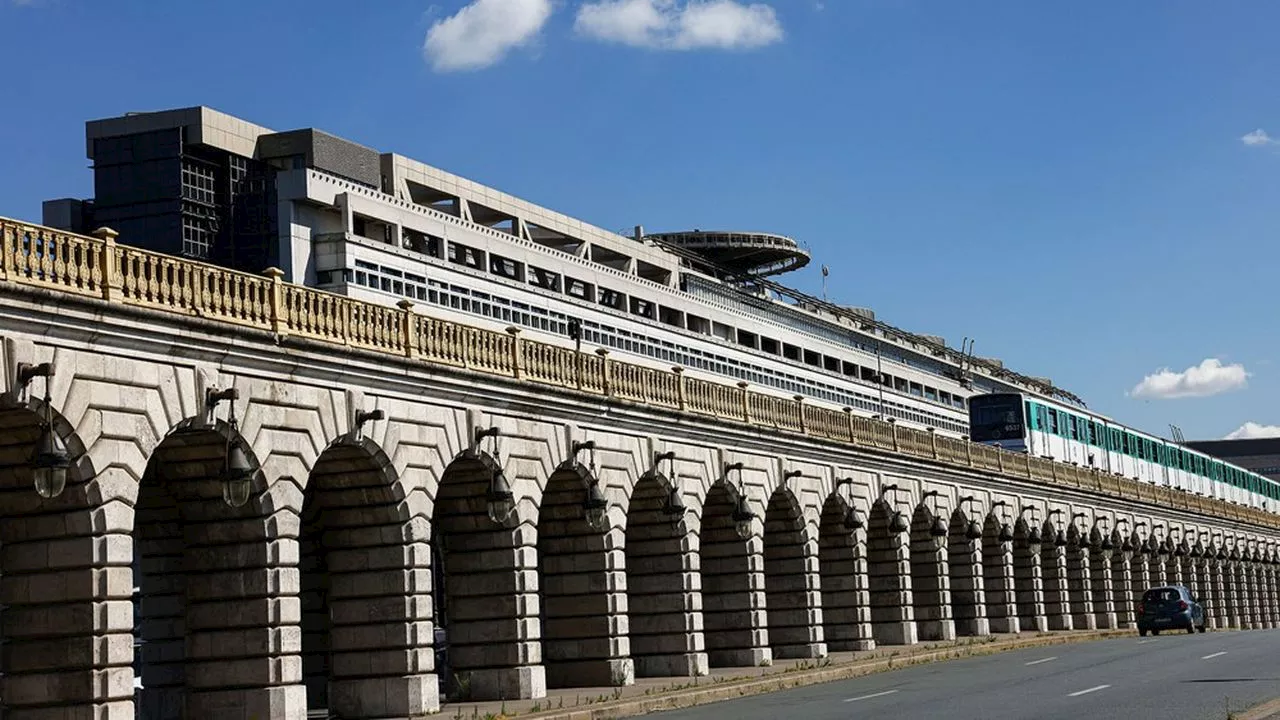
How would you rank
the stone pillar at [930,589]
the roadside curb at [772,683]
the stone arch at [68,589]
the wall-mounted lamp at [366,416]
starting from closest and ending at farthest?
the stone arch at [68,589] < the wall-mounted lamp at [366,416] < the roadside curb at [772,683] < the stone pillar at [930,589]

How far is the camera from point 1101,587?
74625 millimetres

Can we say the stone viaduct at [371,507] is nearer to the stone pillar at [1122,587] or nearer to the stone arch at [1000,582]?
the stone arch at [1000,582]

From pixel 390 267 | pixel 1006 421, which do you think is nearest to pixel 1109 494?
pixel 1006 421

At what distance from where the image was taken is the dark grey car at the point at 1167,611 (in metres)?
59.5

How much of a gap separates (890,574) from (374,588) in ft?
86.5

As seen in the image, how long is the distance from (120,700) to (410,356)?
847 centimetres

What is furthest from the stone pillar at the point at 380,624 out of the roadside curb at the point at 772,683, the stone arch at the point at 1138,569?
the stone arch at the point at 1138,569

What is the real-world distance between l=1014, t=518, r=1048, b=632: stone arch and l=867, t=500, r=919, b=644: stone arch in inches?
587

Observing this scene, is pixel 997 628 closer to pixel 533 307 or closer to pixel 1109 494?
pixel 1109 494

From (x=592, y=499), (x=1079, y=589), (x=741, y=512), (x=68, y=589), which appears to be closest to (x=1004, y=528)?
(x=1079, y=589)

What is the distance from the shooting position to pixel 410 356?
27.4m

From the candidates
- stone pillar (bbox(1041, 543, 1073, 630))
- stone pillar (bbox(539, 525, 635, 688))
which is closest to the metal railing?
stone pillar (bbox(539, 525, 635, 688))

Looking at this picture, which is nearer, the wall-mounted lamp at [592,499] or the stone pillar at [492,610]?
the stone pillar at [492,610]

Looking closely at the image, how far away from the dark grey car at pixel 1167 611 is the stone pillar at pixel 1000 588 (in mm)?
4528
